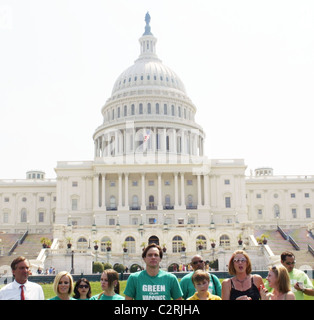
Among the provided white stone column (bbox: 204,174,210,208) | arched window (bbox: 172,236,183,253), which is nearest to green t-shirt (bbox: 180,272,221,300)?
arched window (bbox: 172,236,183,253)

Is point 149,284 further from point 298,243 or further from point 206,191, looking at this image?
point 206,191

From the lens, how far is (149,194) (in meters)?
93.7

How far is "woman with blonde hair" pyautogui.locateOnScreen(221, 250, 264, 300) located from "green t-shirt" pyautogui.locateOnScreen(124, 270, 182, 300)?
2.77 feet

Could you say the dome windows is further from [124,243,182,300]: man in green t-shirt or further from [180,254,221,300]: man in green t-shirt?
[124,243,182,300]: man in green t-shirt

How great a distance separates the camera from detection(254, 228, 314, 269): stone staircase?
55.7 m

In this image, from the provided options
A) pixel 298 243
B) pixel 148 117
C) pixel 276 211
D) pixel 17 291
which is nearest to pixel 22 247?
pixel 298 243

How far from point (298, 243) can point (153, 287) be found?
60.5 metres

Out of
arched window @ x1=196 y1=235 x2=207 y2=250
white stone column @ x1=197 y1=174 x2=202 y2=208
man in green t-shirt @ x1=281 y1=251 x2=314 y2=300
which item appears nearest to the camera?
man in green t-shirt @ x1=281 y1=251 x2=314 y2=300

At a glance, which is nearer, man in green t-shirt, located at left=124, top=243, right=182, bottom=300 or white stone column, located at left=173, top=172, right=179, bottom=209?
man in green t-shirt, located at left=124, top=243, right=182, bottom=300

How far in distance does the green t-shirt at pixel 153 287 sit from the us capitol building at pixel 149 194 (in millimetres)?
48054

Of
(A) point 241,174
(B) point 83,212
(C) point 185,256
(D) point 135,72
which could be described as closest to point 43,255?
(C) point 185,256

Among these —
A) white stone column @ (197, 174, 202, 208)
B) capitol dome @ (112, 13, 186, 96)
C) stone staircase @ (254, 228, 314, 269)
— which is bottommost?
stone staircase @ (254, 228, 314, 269)
